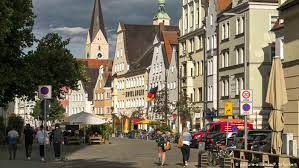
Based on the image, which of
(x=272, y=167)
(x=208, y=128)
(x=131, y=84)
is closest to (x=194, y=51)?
(x=208, y=128)

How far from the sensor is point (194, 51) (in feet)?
291

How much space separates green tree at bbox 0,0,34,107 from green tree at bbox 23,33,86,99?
35.4 inches

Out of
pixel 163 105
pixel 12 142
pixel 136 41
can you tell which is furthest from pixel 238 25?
pixel 136 41

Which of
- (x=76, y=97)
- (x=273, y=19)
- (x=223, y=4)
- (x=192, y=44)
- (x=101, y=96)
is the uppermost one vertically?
(x=223, y=4)

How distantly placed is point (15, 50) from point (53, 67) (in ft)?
24.5

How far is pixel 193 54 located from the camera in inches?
3504

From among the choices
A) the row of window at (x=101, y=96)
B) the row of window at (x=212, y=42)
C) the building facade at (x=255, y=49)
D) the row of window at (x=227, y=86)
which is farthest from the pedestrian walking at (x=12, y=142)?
the row of window at (x=101, y=96)

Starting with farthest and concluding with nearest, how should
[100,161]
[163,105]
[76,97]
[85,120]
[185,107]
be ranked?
[76,97] < [163,105] < [185,107] < [85,120] < [100,161]

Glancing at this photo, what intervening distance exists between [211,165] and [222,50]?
48021mm

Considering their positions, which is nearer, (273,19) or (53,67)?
(53,67)

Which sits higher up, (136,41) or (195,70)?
(136,41)

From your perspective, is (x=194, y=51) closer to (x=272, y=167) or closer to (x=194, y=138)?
(x=194, y=138)

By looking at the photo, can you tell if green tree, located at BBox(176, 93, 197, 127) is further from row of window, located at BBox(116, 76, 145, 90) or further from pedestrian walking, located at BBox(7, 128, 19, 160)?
pedestrian walking, located at BBox(7, 128, 19, 160)

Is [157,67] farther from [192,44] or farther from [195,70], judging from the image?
[195,70]
